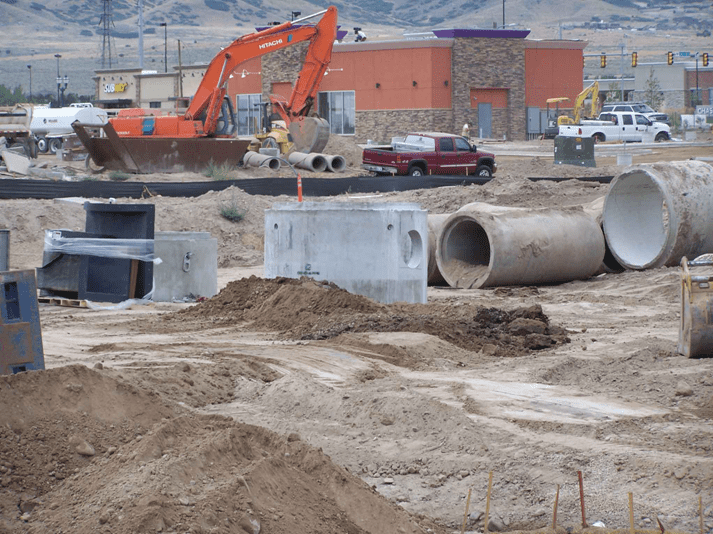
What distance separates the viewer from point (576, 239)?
50.3 ft

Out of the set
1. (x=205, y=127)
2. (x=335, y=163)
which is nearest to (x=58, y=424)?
(x=205, y=127)

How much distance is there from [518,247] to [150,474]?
1059cm

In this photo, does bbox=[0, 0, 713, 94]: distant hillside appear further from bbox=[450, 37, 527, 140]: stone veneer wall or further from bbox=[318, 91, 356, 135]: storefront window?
bbox=[318, 91, 356, 135]: storefront window

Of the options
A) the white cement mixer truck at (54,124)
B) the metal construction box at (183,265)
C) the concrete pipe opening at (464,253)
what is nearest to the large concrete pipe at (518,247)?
the concrete pipe opening at (464,253)

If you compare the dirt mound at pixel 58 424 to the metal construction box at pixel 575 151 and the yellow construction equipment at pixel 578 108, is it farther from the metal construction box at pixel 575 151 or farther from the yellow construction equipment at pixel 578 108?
the yellow construction equipment at pixel 578 108

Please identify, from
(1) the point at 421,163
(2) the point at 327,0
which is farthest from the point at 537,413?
(2) the point at 327,0

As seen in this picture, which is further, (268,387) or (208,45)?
(208,45)

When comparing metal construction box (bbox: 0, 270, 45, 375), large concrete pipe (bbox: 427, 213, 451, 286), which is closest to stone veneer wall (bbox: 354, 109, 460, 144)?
large concrete pipe (bbox: 427, 213, 451, 286)

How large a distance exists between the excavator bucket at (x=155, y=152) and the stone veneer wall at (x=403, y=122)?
2398 cm

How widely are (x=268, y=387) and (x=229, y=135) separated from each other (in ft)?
72.8

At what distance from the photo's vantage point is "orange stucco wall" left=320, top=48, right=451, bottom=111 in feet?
168

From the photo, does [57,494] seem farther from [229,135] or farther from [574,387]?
[229,135]

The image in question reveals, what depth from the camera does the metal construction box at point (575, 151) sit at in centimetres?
3400

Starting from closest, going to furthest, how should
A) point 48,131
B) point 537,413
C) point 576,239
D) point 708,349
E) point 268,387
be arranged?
point 537,413, point 268,387, point 708,349, point 576,239, point 48,131
